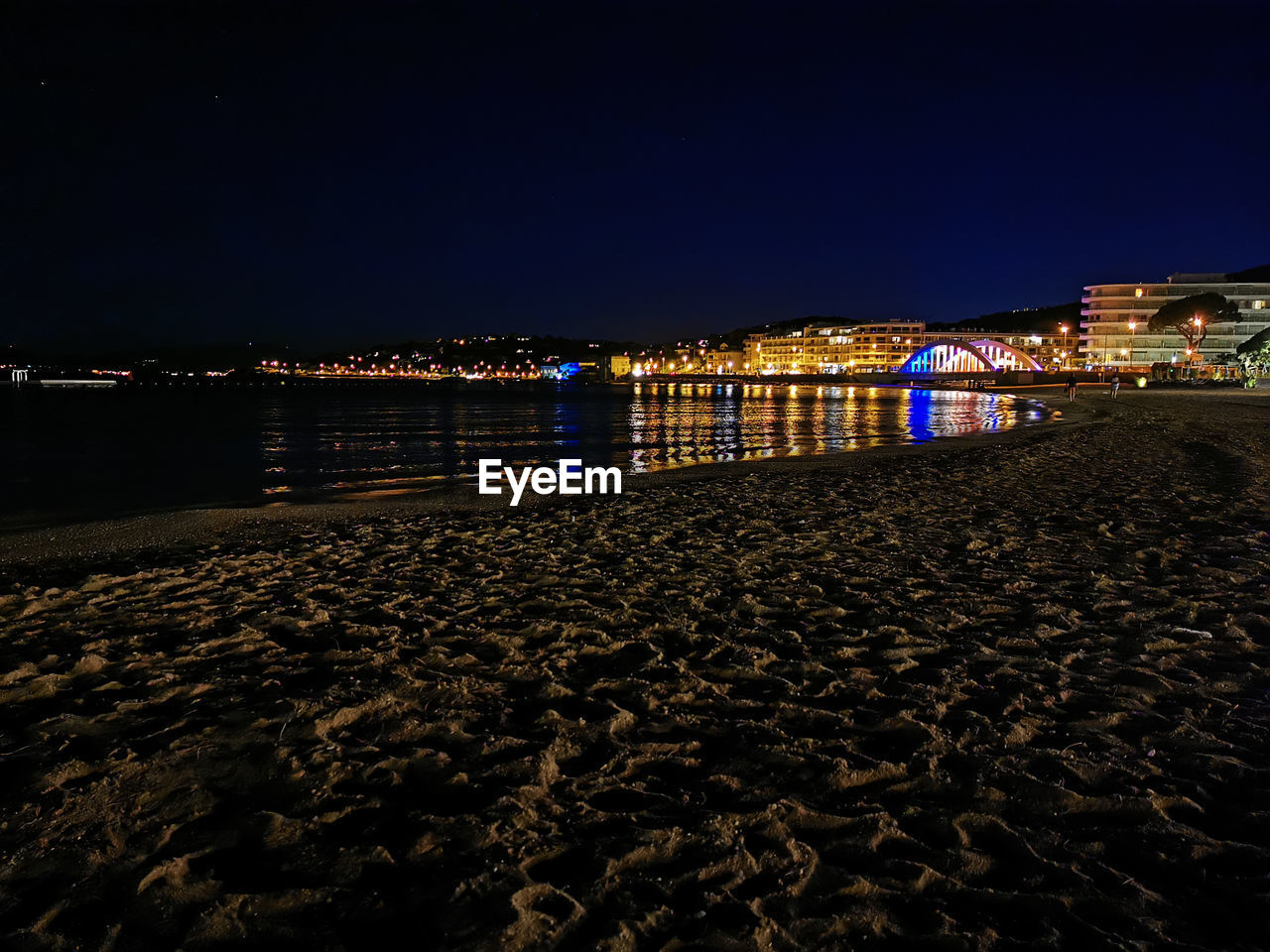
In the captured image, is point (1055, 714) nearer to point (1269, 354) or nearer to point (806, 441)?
point (806, 441)

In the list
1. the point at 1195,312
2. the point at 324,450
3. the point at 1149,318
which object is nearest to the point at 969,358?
the point at 1149,318

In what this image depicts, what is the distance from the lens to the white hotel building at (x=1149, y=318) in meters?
125

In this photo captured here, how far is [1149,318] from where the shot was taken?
128125 millimetres

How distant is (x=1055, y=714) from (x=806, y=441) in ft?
74.1

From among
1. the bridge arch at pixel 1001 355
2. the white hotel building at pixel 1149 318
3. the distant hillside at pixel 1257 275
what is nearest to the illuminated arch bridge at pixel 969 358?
the bridge arch at pixel 1001 355

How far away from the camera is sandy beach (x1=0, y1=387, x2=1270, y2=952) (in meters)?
2.94

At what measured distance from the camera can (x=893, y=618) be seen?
6234 millimetres

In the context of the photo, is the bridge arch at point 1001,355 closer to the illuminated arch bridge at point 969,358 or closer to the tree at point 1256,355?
the illuminated arch bridge at point 969,358

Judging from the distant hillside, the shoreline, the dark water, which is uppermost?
the distant hillside

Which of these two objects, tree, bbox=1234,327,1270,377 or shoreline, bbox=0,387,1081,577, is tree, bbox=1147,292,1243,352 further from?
shoreline, bbox=0,387,1081,577

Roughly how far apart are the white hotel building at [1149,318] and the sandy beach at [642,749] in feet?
483

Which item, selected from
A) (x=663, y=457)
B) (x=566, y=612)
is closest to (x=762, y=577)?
(x=566, y=612)

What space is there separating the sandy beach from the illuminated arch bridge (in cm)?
15892

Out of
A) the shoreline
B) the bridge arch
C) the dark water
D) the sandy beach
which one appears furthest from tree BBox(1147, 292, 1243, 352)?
the sandy beach
